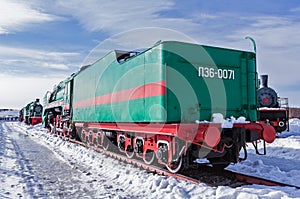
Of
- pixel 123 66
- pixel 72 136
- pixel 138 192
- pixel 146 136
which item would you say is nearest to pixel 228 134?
pixel 146 136

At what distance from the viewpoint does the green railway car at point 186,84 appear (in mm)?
6773

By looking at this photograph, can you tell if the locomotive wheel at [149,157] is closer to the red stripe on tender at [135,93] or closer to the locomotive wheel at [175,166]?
the locomotive wheel at [175,166]

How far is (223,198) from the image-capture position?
4855 millimetres

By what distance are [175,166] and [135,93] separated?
84.7 inches

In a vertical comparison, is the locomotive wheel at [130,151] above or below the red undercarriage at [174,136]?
below

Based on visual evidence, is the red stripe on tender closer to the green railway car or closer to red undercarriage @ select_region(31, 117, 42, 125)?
the green railway car

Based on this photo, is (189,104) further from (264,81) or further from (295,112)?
(295,112)

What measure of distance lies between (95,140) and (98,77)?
9.04ft

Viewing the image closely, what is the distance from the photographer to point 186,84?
6.94 meters

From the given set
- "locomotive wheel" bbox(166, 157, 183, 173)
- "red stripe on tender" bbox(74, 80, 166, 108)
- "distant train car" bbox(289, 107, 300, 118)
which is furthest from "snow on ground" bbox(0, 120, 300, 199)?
"distant train car" bbox(289, 107, 300, 118)

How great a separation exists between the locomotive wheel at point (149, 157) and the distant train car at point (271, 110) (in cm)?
873

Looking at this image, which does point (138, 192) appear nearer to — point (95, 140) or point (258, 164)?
point (258, 164)

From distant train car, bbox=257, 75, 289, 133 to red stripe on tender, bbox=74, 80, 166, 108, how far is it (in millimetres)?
8564

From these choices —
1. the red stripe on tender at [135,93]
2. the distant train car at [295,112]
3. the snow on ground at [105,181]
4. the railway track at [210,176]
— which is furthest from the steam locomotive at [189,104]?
the distant train car at [295,112]
